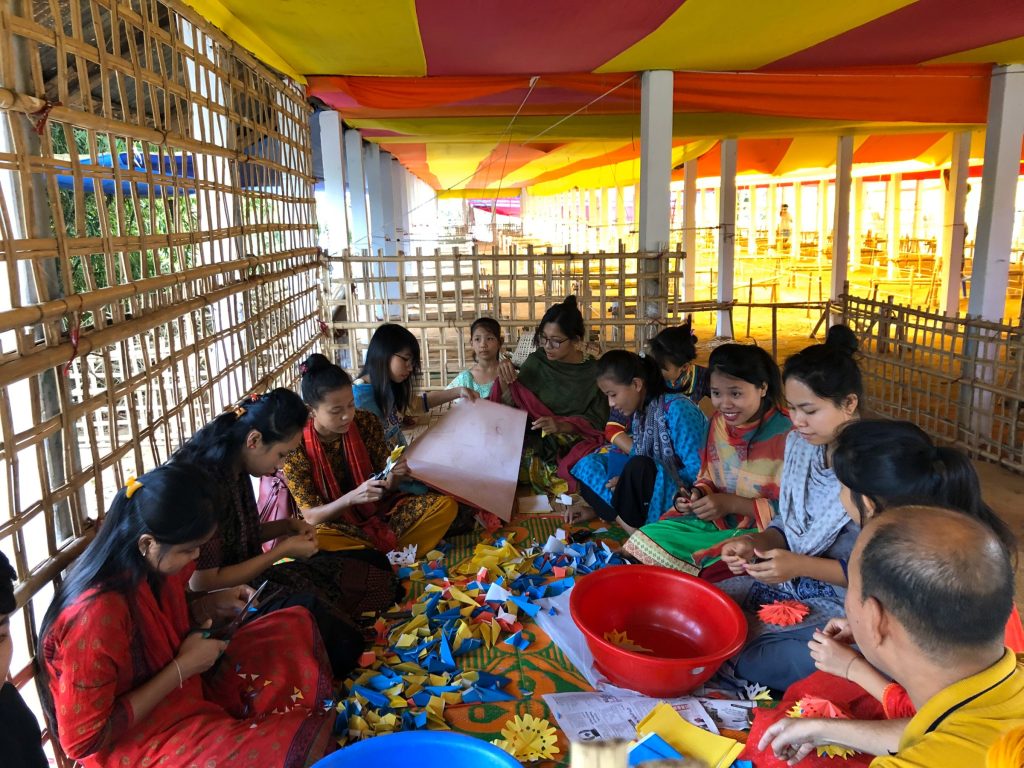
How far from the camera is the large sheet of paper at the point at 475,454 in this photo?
3543 mm

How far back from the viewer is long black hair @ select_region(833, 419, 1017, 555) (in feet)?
5.61

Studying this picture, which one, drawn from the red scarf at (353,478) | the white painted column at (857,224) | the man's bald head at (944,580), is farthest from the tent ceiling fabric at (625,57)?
the white painted column at (857,224)

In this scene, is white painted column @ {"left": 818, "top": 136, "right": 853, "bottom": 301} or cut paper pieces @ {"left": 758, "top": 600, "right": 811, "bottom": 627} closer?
cut paper pieces @ {"left": 758, "top": 600, "right": 811, "bottom": 627}

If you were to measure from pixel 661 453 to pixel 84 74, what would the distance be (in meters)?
2.66

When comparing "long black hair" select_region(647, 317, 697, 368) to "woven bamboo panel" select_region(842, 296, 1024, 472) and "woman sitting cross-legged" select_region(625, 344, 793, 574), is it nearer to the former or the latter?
"woman sitting cross-legged" select_region(625, 344, 793, 574)

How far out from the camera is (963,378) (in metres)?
5.39

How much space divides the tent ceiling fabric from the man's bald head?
10.4ft

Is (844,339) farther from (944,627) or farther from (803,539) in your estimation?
(944,627)

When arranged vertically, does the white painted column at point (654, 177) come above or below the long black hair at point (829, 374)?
above

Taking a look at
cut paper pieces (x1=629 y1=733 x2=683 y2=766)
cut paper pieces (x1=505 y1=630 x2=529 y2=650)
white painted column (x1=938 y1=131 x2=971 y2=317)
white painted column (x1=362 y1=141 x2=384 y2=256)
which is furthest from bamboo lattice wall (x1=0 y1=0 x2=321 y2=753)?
Answer: white painted column (x1=938 y1=131 x2=971 y2=317)

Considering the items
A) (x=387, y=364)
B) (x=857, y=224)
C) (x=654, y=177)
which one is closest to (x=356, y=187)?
(x=654, y=177)

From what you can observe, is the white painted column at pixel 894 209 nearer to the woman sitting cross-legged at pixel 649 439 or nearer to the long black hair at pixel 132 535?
the woman sitting cross-legged at pixel 649 439

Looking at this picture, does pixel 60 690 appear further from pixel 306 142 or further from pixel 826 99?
pixel 826 99

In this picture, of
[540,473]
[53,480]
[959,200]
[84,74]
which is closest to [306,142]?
[540,473]
